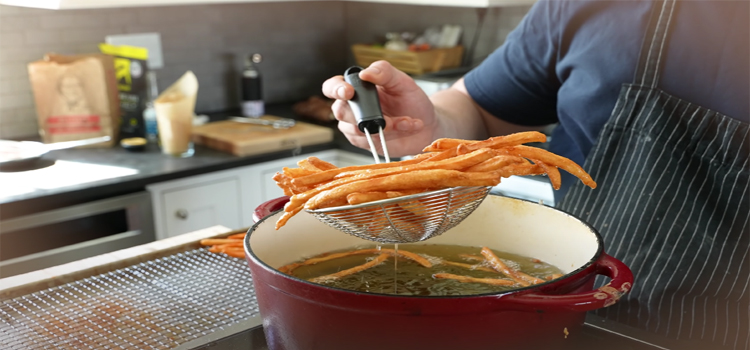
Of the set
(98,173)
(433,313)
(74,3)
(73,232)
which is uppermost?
(74,3)

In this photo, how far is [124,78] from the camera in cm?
247

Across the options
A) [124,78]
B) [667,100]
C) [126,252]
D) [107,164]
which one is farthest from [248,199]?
[667,100]

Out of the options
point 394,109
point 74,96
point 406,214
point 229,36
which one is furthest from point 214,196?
point 406,214

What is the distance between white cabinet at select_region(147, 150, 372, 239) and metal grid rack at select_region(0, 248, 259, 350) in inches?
46.7

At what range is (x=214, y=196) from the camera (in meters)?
2.30

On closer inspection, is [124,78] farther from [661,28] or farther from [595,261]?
[595,261]

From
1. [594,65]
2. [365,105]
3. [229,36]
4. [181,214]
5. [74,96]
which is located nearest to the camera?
[365,105]

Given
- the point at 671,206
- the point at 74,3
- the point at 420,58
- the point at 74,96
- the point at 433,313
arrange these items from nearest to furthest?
the point at 433,313
the point at 671,206
the point at 74,3
the point at 74,96
the point at 420,58

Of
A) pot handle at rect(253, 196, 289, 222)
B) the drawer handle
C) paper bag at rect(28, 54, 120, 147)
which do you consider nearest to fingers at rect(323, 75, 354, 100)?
pot handle at rect(253, 196, 289, 222)

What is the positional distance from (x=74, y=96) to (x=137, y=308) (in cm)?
166

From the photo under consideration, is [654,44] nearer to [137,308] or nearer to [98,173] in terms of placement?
[137,308]

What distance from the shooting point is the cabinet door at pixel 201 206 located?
2207mm

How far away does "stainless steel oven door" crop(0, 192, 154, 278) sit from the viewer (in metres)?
1.94

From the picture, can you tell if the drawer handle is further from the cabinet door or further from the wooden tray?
the wooden tray
